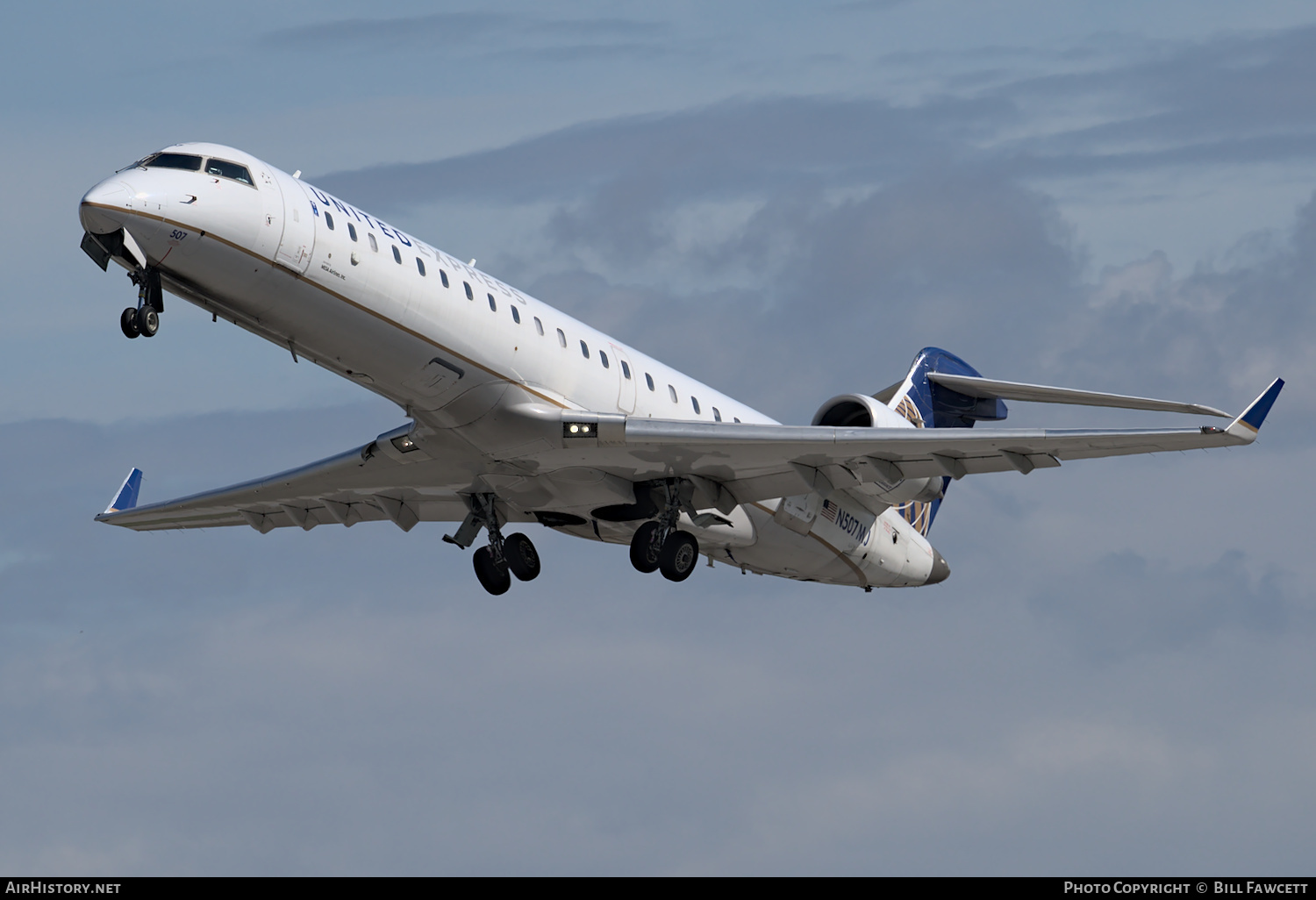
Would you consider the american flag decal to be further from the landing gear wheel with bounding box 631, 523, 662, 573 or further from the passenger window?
the passenger window

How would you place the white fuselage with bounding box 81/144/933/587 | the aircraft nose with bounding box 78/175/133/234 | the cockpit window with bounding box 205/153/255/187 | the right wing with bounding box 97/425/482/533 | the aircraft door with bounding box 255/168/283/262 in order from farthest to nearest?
the right wing with bounding box 97/425/482/533 → the cockpit window with bounding box 205/153/255/187 → the aircraft door with bounding box 255/168/283/262 → the white fuselage with bounding box 81/144/933/587 → the aircraft nose with bounding box 78/175/133/234

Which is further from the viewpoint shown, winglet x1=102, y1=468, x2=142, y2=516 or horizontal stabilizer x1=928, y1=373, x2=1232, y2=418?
winglet x1=102, y1=468, x2=142, y2=516

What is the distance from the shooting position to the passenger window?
2366cm

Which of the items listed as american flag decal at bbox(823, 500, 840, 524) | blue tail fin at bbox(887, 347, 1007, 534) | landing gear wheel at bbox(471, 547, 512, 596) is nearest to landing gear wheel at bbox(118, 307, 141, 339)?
landing gear wheel at bbox(471, 547, 512, 596)

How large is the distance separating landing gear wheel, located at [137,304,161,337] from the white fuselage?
567 millimetres

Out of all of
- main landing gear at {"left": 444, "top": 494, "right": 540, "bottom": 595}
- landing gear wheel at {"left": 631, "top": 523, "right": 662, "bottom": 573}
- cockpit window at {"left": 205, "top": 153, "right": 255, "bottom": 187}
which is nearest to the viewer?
cockpit window at {"left": 205, "top": 153, "right": 255, "bottom": 187}

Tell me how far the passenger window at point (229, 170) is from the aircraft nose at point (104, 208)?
124 cm

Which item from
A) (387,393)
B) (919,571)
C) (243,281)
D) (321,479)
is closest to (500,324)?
(387,393)

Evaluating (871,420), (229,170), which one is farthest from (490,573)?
(229,170)

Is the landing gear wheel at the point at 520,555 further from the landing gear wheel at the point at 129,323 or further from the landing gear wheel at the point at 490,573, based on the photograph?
the landing gear wheel at the point at 129,323

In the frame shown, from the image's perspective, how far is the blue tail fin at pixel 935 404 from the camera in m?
34.3

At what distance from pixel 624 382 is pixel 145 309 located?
750 centimetres

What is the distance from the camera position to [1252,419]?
24.0m

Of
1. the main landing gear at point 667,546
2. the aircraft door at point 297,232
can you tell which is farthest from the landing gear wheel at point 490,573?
the aircraft door at point 297,232
